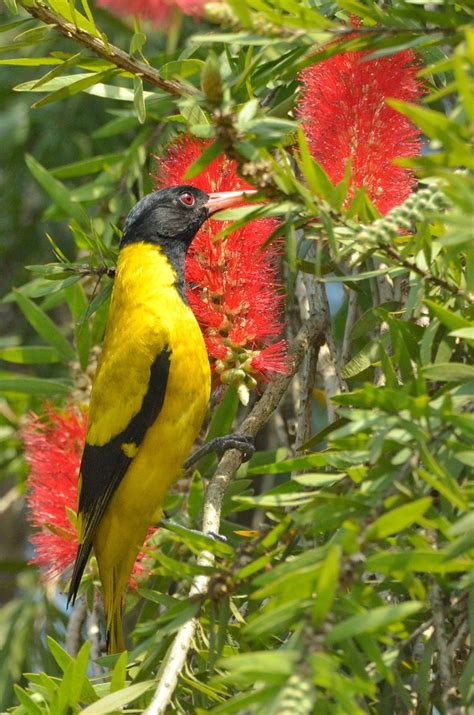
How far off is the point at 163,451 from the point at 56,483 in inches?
10.5

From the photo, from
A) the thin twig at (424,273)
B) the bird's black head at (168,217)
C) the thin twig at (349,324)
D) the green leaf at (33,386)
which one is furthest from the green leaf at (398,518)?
the green leaf at (33,386)

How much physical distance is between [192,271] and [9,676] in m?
1.32

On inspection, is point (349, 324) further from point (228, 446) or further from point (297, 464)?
point (297, 464)

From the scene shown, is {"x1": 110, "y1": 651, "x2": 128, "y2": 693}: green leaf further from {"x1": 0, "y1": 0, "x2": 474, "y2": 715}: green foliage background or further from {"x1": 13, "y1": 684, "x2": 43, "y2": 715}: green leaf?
{"x1": 13, "y1": 684, "x2": 43, "y2": 715}: green leaf

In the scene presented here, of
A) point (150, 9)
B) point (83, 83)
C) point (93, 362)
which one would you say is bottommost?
point (93, 362)

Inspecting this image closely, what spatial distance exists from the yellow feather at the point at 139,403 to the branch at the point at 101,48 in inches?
25.4

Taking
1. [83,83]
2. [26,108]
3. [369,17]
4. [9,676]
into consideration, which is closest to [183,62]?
[83,83]

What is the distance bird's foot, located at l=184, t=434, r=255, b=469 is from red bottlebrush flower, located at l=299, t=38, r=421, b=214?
64cm

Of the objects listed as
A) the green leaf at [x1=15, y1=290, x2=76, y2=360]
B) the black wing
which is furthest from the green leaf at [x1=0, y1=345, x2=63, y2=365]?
the black wing

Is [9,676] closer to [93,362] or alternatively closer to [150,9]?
[93,362]

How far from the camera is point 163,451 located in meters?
2.47

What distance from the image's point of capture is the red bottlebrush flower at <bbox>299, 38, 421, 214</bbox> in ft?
5.56

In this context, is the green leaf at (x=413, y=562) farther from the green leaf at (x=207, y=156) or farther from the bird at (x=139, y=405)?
the bird at (x=139, y=405)

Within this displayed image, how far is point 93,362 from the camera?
2.68 metres
